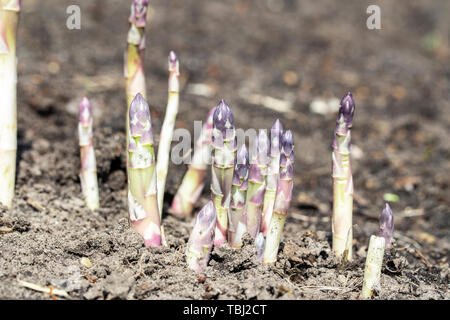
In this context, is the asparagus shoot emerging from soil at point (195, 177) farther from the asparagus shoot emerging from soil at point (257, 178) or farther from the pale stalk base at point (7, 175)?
the pale stalk base at point (7, 175)

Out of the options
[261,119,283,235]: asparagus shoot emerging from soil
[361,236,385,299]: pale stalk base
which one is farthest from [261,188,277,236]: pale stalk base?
[361,236,385,299]: pale stalk base

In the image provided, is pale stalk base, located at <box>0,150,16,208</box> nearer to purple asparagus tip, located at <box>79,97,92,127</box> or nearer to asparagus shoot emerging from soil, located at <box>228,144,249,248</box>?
purple asparagus tip, located at <box>79,97,92,127</box>

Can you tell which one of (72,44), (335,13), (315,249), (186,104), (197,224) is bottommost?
(315,249)

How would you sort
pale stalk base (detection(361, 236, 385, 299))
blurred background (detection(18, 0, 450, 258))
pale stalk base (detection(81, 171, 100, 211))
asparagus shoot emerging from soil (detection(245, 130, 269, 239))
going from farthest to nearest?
blurred background (detection(18, 0, 450, 258)), pale stalk base (detection(81, 171, 100, 211)), asparagus shoot emerging from soil (detection(245, 130, 269, 239)), pale stalk base (detection(361, 236, 385, 299))

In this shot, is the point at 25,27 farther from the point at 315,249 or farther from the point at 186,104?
the point at 315,249

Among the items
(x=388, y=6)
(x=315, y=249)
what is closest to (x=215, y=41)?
(x=388, y=6)

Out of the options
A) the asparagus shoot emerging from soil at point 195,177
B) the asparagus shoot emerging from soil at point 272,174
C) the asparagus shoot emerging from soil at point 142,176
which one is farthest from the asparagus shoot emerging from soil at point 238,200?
the asparagus shoot emerging from soil at point 195,177
